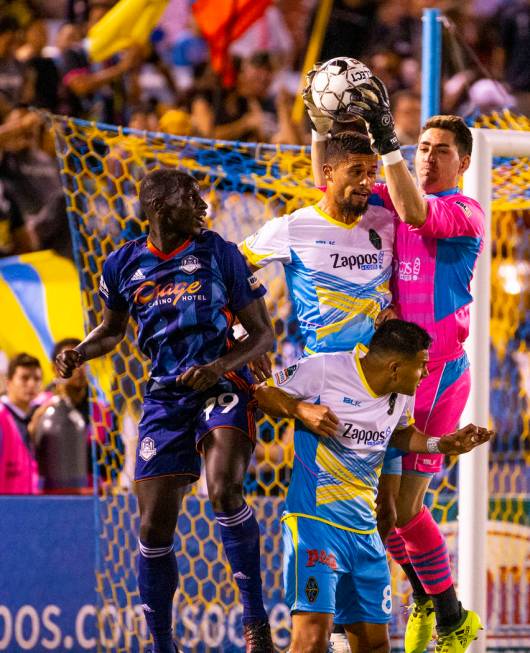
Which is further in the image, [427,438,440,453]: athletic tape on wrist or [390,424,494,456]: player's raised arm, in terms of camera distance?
[427,438,440,453]: athletic tape on wrist

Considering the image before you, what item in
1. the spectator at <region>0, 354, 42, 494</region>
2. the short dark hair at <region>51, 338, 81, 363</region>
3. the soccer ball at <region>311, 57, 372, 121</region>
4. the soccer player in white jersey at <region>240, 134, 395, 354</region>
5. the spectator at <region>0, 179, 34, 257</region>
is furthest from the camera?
the spectator at <region>0, 179, 34, 257</region>

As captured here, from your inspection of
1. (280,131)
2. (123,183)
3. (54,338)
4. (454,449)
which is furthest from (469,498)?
(280,131)

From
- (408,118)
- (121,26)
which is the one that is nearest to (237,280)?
(408,118)

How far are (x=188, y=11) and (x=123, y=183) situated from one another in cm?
409

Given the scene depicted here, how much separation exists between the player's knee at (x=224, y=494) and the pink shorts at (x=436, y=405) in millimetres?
829

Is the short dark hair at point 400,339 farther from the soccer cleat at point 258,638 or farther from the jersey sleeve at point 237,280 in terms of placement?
the soccer cleat at point 258,638

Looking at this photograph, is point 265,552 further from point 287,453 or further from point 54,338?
point 54,338

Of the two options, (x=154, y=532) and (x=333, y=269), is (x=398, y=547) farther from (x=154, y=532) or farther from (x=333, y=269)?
(x=333, y=269)

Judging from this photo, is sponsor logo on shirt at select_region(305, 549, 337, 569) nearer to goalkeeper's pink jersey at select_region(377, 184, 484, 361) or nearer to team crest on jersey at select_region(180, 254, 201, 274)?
goalkeeper's pink jersey at select_region(377, 184, 484, 361)

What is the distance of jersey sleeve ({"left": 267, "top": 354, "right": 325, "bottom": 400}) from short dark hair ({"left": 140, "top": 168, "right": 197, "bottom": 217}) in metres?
0.81

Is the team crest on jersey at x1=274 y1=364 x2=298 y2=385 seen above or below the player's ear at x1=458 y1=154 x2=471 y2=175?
below

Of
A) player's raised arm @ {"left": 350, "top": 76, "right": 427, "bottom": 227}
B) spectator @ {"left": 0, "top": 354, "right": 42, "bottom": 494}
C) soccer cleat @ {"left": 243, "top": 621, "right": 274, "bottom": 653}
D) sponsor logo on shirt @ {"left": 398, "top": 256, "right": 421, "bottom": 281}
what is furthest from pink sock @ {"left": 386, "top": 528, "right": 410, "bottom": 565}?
spectator @ {"left": 0, "top": 354, "right": 42, "bottom": 494}

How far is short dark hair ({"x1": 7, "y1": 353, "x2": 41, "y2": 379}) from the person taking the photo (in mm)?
7129

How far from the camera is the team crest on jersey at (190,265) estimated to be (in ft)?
14.5
